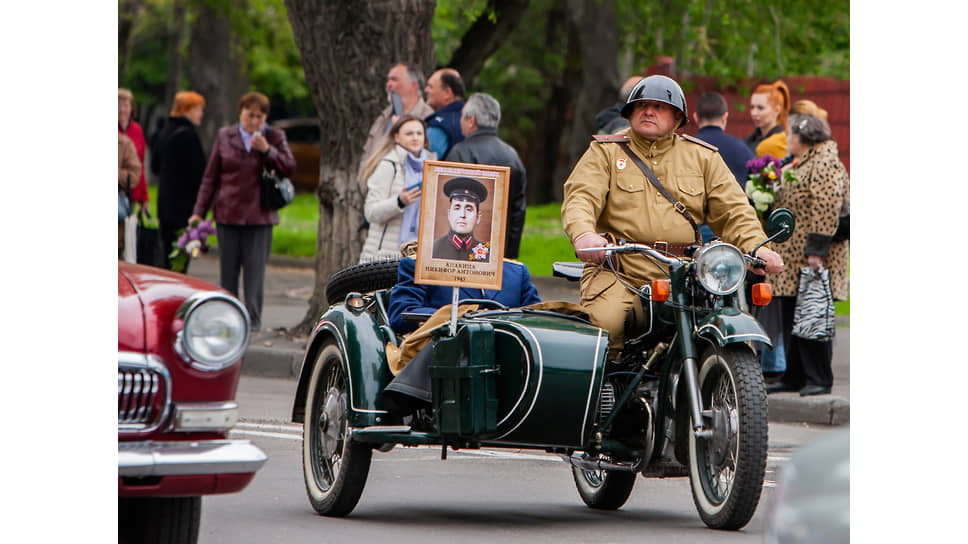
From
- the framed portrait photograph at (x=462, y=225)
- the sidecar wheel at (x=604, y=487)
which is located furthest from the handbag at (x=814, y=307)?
the framed portrait photograph at (x=462, y=225)

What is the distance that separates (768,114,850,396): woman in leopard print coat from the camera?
1073cm

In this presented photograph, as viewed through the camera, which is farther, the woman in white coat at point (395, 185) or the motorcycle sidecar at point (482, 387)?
the woman in white coat at point (395, 185)

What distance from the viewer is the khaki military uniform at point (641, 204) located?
22.1 feet

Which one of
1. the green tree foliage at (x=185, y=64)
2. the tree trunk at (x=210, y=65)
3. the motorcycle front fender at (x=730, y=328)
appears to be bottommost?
the motorcycle front fender at (x=730, y=328)

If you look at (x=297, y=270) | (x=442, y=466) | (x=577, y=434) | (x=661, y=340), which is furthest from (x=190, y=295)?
(x=297, y=270)

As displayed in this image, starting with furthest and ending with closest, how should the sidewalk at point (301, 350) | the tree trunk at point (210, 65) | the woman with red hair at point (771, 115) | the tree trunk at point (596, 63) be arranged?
the tree trunk at point (210, 65)
the tree trunk at point (596, 63)
the woman with red hair at point (771, 115)
the sidewalk at point (301, 350)

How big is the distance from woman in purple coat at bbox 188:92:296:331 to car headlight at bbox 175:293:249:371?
26.0 ft

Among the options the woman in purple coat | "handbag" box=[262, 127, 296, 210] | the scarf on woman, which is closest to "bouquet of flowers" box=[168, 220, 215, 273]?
the woman in purple coat

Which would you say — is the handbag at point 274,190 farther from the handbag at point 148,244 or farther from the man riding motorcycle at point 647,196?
the man riding motorcycle at point 647,196

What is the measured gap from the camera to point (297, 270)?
2106 centimetres

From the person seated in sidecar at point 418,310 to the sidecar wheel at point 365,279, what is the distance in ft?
0.54

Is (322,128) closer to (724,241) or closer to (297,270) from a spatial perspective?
(724,241)

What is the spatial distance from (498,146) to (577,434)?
4037mm

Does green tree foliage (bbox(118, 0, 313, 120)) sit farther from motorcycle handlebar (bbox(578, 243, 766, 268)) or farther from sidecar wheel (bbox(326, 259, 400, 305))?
motorcycle handlebar (bbox(578, 243, 766, 268))
